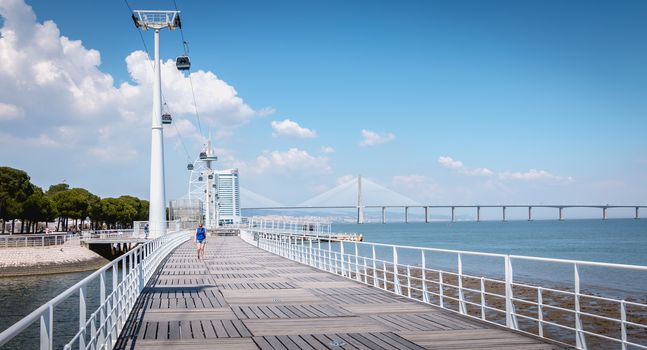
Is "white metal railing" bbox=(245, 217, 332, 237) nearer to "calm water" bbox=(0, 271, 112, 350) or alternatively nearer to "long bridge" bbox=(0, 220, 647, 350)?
"calm water" bbox=(0, 271, 112, 350)

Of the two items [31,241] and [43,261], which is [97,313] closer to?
[43,261]

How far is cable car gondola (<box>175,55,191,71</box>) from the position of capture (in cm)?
2784

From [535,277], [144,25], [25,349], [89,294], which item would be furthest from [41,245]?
[535,277]

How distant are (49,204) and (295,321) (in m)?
77.0

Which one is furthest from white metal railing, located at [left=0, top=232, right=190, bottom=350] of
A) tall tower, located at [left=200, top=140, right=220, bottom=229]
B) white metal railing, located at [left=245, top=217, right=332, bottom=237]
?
tall tower, located at [left=200, top=140, right=220, bottom=229]

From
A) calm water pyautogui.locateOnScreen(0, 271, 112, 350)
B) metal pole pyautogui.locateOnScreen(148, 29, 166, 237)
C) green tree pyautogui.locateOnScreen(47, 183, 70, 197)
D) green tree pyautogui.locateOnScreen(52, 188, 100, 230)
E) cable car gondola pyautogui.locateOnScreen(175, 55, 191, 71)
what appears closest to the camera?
calm water pyautogui.locateOnScreen(0, 271, 112, 350)

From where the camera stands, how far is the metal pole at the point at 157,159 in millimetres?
30125

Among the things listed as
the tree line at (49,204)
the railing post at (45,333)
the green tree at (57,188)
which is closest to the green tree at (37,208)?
the tree line at (49,204)

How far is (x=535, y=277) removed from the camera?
38875 millimetres

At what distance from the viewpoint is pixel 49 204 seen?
78.6 metres

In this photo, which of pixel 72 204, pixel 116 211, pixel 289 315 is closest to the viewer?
pixel 289 315

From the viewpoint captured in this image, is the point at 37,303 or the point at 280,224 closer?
the point at 37,303

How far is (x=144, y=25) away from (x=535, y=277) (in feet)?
90.1

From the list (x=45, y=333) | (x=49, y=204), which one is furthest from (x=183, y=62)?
(x=49, y=204)
